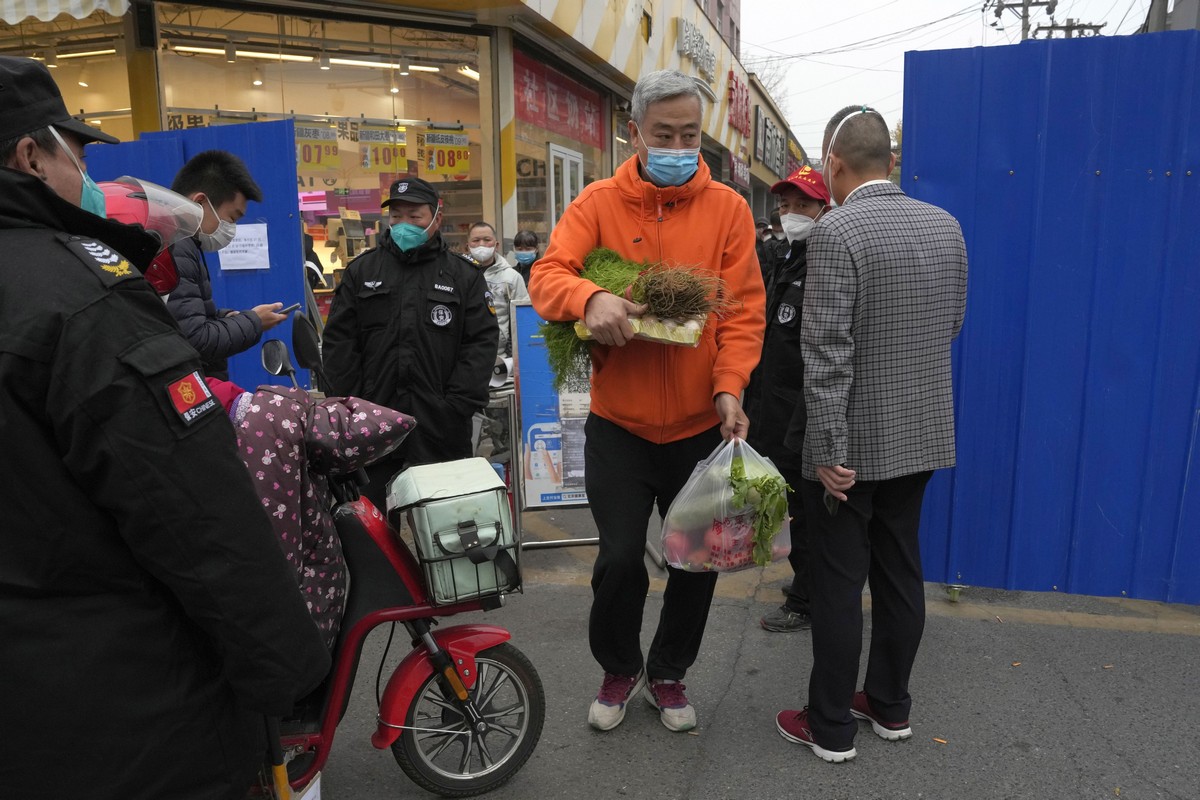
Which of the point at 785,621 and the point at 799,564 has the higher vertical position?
the point at 799,564

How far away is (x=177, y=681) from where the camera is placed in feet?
4.90

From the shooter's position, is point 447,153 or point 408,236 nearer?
point 408,236

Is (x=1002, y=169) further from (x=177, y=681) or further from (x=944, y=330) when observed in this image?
(x=177, y=681)

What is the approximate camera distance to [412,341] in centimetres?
401

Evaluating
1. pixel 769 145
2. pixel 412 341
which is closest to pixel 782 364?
pixel 412 341

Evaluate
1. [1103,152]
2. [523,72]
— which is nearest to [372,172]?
[523,72]

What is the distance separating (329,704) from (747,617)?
222cm

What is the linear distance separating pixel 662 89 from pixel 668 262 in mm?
544

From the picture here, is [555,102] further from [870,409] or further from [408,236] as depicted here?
[870,409]

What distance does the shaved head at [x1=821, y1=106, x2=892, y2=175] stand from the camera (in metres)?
2.82

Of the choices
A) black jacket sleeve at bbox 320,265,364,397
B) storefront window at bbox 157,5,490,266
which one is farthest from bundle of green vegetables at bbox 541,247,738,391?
storefront window at bbox 157,5,490,266

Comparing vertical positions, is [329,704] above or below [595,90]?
below

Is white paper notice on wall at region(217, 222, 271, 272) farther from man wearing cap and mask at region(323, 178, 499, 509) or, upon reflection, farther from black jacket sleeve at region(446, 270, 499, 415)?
black jacket sleeve at region(446, 270, 499, 415)

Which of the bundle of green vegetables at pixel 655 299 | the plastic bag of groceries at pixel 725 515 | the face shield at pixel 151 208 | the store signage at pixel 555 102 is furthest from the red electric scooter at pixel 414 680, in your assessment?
the store signage at pixel 555 102
